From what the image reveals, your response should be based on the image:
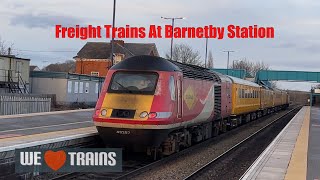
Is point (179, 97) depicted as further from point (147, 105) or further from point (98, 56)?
point (98, 56)

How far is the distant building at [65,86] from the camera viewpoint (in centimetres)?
4469

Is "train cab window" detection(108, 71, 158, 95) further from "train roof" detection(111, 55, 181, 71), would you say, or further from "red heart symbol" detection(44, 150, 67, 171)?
"red heart symbol" detection(44, 150, 67, 171)

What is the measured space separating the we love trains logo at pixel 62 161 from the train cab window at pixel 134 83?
2032 millimetres

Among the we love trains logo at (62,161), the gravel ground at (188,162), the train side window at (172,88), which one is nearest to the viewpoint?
the we love trains logo at (62,161)

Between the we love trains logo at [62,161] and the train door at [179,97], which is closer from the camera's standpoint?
the we love trains logo at [62,161]

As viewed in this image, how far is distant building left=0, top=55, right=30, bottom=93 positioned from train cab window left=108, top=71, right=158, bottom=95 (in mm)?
29735

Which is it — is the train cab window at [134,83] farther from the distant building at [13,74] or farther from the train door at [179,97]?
the distant building at [13,74]

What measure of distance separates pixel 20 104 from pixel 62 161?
69.0ft

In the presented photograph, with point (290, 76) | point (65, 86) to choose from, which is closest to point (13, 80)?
point (65, 86)

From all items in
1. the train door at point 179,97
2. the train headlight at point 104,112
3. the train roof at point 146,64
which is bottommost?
the train headlight at point 104,112

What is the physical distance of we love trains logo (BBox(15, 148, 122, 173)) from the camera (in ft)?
33.4

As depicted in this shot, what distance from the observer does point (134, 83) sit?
13.2 m

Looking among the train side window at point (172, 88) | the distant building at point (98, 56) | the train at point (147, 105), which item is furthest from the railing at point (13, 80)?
the train side window at point (172, 88)

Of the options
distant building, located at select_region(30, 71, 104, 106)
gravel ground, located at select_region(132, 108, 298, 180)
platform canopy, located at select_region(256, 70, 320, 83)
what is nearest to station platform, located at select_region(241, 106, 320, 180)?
gravel ground, located at select_region(132, 108, 298, 180)
